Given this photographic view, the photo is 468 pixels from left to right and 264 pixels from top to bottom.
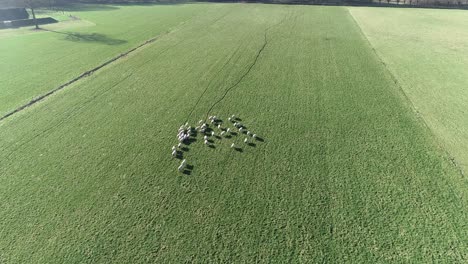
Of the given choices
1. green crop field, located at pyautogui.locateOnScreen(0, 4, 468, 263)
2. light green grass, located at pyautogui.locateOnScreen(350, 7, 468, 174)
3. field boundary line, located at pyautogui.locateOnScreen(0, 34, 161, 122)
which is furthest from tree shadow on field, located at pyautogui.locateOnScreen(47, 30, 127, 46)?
light green grass, located at pyautogui.locateOnScreen(350, 7, 468, 174)

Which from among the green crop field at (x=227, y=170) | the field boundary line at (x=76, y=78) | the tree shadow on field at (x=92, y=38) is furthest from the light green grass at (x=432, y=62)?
the tree shadow on field at (x=92, y=38)

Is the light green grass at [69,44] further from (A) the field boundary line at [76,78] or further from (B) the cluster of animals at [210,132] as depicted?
(B) the cluster of animals at [210,132]

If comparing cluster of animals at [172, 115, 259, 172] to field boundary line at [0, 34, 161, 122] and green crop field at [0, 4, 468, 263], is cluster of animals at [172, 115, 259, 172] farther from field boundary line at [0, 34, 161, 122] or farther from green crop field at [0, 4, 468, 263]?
field boundary line at [0, 34, 161, 122]

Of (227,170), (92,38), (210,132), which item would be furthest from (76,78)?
(227,170)

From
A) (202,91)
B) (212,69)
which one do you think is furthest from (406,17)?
(202,91)

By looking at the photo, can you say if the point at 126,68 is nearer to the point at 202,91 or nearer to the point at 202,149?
the point at 202,91

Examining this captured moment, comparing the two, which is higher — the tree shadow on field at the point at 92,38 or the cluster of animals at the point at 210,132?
the tree shadow on field at the point at 92,38
